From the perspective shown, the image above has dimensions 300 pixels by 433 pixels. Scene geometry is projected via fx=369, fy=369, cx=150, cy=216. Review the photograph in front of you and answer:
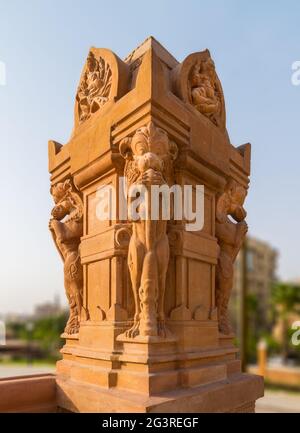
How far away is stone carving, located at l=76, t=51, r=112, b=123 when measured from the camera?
4906 millimetres

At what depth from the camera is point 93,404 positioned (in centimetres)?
364

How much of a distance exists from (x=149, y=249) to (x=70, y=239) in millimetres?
1743

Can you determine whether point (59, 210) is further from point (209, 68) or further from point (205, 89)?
point (209, 68)

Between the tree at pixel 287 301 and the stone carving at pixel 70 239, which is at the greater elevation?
the stone carving at pixel 70 239

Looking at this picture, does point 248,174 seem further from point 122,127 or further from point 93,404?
point 93,404

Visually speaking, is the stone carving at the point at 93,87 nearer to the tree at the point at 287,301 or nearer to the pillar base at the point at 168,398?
the pillar base at the point at 168,398

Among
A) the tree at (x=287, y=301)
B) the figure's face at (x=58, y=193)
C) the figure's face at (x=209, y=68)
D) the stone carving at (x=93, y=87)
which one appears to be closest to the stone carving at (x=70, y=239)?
the figure's face at (x=58, y=193)

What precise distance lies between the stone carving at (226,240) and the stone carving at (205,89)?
3.46ft

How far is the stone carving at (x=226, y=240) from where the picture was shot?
500 cm

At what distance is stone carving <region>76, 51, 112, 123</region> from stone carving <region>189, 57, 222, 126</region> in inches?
44.0

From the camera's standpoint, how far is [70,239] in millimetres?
5117

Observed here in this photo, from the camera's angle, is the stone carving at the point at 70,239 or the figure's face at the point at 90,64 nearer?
the stone carving at the point at 70,239

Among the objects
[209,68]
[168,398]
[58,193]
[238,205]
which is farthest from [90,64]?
[168,398]

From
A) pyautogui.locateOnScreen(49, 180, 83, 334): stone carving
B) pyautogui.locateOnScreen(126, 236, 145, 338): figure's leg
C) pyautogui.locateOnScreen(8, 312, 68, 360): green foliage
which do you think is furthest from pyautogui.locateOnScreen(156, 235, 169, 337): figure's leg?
pyautogui.locateOnScreen(8, 312, 68, 360): green foliage
